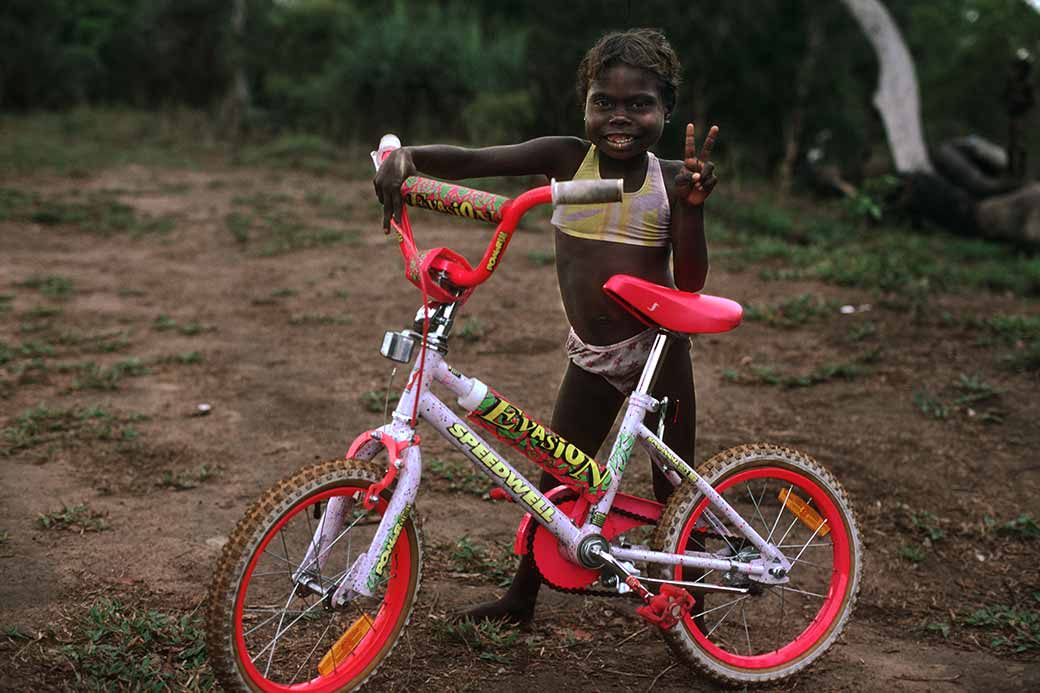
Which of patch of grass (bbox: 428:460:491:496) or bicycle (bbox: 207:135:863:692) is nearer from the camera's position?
bicycle (bbox: 207:135:863:692)

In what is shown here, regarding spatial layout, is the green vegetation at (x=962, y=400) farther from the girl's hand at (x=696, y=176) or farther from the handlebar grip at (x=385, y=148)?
the handlebar grip at (x=385, y=148)

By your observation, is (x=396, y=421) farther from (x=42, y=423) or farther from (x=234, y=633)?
(x=42, y=423)

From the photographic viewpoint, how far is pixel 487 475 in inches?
100

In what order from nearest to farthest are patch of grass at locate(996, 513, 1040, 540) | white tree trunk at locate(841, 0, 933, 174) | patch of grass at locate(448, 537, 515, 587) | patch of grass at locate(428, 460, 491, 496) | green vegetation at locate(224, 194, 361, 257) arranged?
patch of grass at locate(448, 537, 515, 587), patch of grass at locate(996, 513, 1040, 540), patch of grass at locate(428, 460, 491, 496), green vegetation at locate(224, 194, 361, 257), white tree trunk at locate(841, 0, 933, 174)

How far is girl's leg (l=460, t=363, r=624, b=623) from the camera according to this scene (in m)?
2.90

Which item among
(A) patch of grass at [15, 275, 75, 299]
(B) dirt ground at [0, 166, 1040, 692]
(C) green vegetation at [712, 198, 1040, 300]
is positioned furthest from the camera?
(C) green vegetation at [712, 198, 1040, 300]

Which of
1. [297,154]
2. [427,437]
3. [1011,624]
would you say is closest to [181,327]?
[427,437]

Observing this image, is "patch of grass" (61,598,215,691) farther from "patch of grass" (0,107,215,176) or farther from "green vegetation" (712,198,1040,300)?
"patch of grass" (0,107,215,176)

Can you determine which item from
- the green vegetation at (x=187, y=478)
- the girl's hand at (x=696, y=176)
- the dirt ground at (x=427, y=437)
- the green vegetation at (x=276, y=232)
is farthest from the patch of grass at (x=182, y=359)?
the girl's hand at (x=696, y=176)

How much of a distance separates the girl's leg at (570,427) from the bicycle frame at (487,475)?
0.52 ft

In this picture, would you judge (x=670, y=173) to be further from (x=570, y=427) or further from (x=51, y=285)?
(x=51, y=285)

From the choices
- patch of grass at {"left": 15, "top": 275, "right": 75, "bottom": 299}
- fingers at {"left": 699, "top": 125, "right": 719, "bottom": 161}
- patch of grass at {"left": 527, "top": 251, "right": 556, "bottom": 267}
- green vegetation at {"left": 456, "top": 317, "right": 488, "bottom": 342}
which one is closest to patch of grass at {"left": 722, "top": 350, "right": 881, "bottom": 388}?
green vegetation at {"left": 456, "top": 317, "right": 488, "bottom": 342}

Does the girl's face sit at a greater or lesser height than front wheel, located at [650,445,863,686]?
greater

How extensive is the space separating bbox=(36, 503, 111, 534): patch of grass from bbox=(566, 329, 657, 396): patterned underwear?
6.01ft
